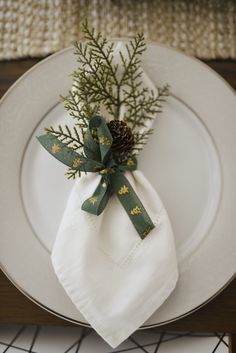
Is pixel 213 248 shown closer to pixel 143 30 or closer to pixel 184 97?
pixel 184 97

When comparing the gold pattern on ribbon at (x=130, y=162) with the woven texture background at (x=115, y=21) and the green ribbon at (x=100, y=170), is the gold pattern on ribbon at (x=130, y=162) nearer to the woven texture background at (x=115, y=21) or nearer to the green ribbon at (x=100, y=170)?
the green ribbon at (x=100, y=170)

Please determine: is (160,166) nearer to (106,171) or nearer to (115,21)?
(106,171)

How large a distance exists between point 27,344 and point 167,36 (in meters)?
0.58

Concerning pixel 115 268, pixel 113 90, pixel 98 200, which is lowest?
pixel 115 268

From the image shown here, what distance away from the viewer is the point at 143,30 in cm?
79

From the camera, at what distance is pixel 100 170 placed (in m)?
0.65

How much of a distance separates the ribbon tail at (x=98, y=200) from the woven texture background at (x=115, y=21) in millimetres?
284

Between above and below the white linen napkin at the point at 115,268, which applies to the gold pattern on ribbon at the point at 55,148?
above

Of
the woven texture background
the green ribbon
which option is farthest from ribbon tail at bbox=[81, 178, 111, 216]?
the woven texture background

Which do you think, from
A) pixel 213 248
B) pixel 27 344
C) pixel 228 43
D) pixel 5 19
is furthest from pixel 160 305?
pixel 5 19

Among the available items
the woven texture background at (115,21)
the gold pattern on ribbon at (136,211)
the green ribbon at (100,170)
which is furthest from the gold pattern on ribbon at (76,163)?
the woven texture background at (115,21)

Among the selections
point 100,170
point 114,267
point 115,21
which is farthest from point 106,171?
point 115,21

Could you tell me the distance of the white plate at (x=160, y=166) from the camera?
68cm

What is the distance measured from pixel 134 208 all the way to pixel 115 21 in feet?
1.17
